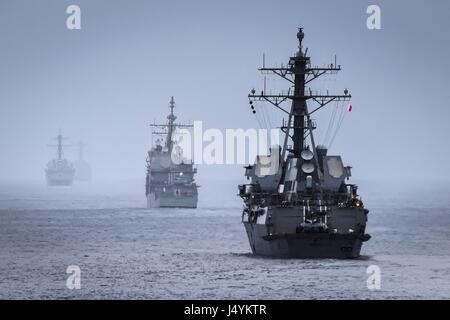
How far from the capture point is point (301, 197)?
180 feet

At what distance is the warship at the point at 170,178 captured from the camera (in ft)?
447

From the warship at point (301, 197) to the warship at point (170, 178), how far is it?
7339 centimetres

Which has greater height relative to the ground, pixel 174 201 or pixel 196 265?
pixel 174 201

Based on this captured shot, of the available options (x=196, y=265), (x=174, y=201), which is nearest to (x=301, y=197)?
(x=196, y=265)

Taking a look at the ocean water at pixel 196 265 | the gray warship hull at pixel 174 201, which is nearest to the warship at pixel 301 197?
the ocean water at pixel 196 265

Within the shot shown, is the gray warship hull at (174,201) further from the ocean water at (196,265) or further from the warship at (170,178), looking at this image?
the ocean water at (196,265)

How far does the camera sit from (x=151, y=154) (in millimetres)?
141500

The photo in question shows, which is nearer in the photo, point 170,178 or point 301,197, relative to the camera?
point 301,197

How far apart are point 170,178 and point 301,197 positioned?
83.9m

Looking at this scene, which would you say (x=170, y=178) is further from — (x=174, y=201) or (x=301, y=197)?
(x=301, y=197)
